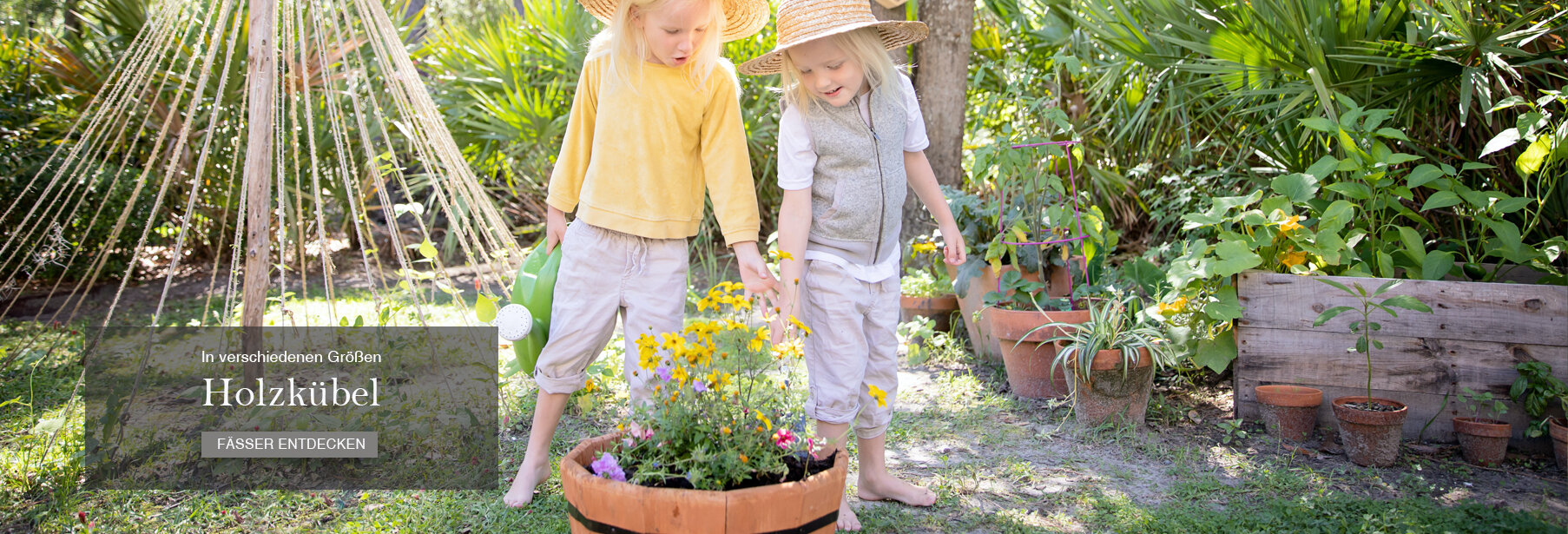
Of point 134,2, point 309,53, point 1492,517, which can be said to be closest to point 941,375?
point 1492,517

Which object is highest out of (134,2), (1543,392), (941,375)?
(134,2)

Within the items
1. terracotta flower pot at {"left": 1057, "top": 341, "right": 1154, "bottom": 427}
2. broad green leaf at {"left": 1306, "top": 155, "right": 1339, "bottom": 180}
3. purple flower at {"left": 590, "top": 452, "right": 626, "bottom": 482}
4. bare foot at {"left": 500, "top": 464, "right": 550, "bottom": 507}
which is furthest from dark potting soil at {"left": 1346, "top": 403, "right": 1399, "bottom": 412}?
bare foot at {"left": 500, "top": 464, "right": 550, "bottom": 507}

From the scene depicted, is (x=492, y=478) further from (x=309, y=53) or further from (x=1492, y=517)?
(x=309, y=53)

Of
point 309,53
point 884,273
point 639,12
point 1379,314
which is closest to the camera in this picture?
point 639,12

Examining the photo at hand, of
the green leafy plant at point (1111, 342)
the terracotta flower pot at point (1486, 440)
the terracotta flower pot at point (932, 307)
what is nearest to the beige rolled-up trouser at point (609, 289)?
the green leafy plant at point (1111, 342)

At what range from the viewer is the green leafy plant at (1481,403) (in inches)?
92.4

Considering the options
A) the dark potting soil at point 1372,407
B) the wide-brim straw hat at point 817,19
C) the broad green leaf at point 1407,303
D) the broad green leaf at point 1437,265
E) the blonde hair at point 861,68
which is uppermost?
the wide-brim straw hat at point 817,19

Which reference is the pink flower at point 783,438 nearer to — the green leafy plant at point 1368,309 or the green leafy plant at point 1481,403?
the green leafy plant at point 1368,309

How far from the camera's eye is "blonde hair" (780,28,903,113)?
75.2 inches

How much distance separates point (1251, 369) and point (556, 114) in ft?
13.4

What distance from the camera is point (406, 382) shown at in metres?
3.00

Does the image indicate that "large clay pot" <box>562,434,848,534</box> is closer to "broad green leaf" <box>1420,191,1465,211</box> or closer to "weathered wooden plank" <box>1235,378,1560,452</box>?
"weathered wooden plank" <box>1235,378,1560,452</box>

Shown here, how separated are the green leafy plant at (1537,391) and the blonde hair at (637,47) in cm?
222

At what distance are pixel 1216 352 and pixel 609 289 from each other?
178 cm
